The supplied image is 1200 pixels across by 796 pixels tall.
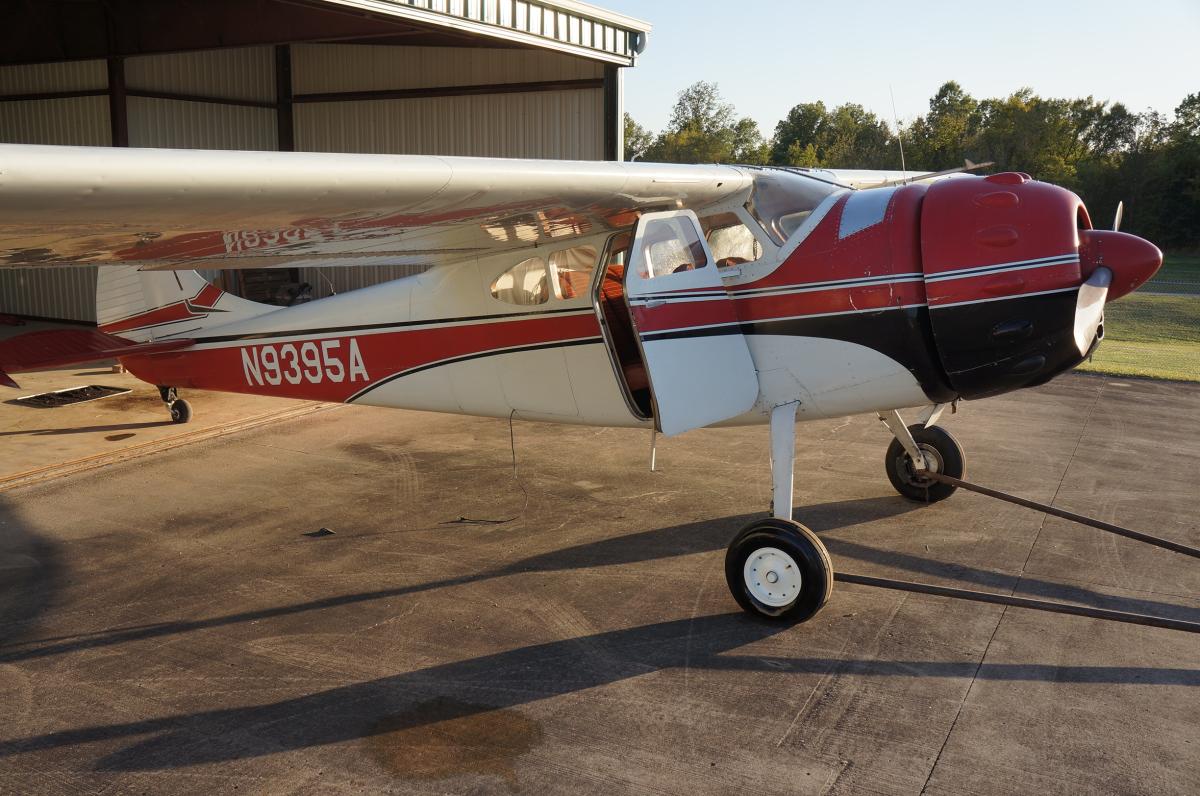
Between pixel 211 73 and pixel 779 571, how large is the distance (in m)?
15.9

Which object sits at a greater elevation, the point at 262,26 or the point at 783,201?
the point at 262,26

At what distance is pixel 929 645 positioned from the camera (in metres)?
5.10

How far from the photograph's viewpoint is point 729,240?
5.93m

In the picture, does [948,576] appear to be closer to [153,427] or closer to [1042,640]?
[1042,640]

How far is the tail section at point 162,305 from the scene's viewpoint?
8031 mm

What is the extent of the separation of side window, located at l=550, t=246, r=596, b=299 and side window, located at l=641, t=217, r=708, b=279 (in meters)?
0.65

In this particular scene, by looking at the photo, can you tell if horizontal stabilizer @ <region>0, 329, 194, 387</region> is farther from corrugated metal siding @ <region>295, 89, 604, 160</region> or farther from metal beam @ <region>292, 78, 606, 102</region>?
metal beam @ <region>292, 78, 606, 102</region>

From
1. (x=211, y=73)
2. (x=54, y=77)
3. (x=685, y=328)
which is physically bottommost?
(x=685, y=328)

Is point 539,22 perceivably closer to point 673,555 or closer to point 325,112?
point 325,112

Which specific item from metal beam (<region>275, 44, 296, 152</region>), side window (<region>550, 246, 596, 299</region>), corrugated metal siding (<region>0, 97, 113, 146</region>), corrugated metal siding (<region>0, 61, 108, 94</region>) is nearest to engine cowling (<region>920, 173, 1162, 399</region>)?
side window (<region>550, 246, 596, 299</region>)

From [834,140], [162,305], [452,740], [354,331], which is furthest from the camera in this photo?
[834,140]

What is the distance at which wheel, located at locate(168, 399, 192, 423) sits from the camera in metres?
10.2

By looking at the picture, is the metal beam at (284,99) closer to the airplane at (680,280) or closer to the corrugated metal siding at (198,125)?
the corrugated metal siding at (198,125)

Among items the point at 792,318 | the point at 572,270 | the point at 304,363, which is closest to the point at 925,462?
the point at 792,318
